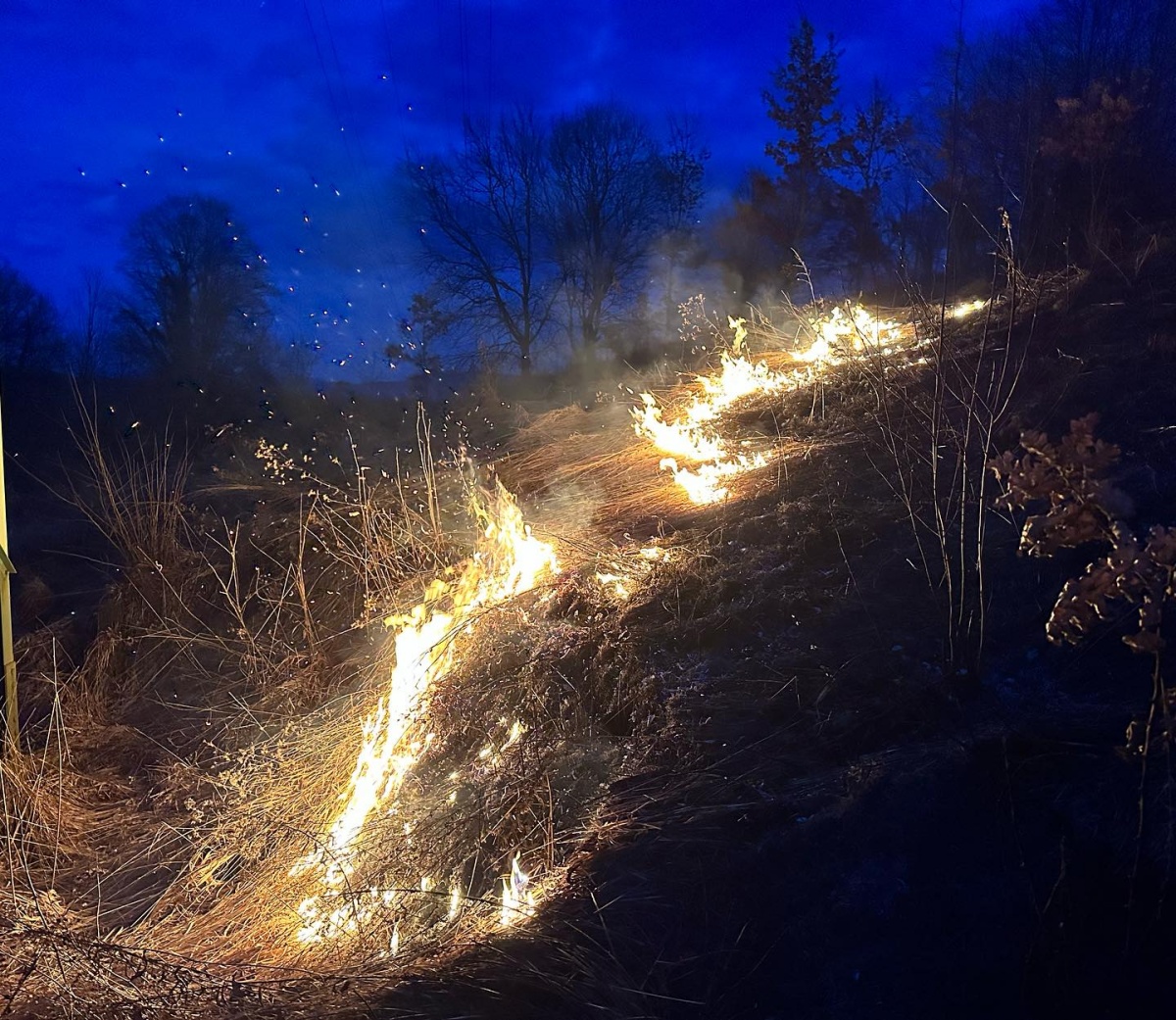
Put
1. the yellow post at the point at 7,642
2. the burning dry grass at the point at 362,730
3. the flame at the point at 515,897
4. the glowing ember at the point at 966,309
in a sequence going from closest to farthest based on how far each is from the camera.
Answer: the flame at the point at 515,897 → the burning dry grass at the point at 362,730 → the yellow post at the point at 7,642 → the glowing ember at the point at 966,309

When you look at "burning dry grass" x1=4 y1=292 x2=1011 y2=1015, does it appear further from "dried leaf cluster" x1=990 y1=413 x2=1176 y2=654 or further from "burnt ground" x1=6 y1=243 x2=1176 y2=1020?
"dried leaf cluster" x1=990 y1=413 x2=1176 y2=654

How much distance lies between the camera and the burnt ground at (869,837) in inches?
103

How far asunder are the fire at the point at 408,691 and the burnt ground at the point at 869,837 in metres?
0.72

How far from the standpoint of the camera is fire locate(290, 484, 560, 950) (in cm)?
352

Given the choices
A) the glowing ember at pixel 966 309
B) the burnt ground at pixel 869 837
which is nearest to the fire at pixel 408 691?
the burnt ground at pixel 869 837

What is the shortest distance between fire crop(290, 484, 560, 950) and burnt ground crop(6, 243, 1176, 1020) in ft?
2.36

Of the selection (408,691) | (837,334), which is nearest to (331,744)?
(408,691)

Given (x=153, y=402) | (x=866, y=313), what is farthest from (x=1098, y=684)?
(x=153, y=402)

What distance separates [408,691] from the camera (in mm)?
5078

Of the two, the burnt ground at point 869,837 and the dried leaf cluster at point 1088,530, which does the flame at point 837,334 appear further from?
the dried leaf cluster at point 1088,530

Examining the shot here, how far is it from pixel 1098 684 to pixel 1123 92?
11.9 metres

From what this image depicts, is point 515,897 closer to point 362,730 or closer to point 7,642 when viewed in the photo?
point 362,730

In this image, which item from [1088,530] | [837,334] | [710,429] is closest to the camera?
[1088,530]

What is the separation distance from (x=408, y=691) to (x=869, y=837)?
9.32 ft
